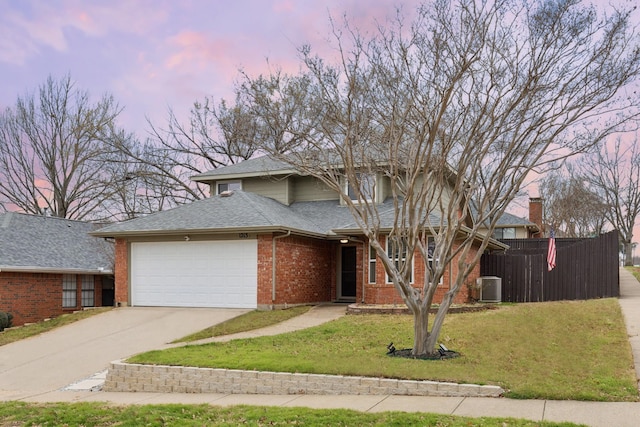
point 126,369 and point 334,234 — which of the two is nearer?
point 126,369

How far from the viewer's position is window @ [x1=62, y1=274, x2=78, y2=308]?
69.1 feet

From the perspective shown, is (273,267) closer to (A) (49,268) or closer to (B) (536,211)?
(A) (49,268)

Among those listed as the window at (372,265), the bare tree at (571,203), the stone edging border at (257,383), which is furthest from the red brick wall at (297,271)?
the bare tree at (571,203)

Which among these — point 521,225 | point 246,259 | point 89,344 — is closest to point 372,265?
point 246,259

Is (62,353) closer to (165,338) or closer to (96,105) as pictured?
(165,338)

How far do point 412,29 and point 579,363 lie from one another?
6.64m

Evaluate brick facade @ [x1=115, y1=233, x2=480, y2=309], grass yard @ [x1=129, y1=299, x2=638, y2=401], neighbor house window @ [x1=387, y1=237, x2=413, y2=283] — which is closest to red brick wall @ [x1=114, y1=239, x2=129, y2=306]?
brick facade @ [x1=115, y1=233, x2=480, y2=309]

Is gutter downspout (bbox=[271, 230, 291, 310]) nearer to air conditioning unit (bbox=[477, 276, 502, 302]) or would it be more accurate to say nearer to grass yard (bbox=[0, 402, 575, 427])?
air conditioning unit (bbox=[477, 276, 502, 302])

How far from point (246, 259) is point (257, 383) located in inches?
349

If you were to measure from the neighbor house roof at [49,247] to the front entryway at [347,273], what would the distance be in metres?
8.85

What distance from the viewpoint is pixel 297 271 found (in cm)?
1866

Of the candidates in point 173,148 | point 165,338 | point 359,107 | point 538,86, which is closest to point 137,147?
point 173,148

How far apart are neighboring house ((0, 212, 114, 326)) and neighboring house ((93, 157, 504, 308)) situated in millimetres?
2800

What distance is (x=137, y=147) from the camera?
3353cm
